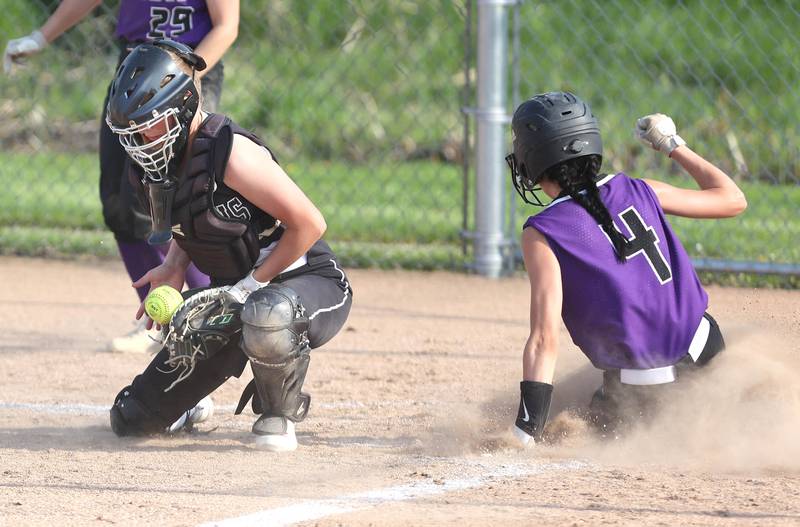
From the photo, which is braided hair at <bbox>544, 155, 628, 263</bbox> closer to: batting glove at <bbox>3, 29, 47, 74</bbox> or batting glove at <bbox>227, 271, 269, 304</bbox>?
batting glove at <bbox>227, 271, 269, 304</bbox>

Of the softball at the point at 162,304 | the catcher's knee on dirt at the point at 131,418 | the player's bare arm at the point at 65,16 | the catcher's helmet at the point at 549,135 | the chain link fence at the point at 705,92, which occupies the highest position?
the catcher's helmet at the point at 549,135

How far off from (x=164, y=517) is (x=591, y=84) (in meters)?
7.86

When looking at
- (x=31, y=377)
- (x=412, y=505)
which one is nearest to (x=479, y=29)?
(x=31, y=377)

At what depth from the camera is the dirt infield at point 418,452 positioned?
3.23 metres

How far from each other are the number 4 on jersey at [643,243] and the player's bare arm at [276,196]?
943mm

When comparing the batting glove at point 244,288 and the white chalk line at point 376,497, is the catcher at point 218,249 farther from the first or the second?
the white chalk line at point 376,497

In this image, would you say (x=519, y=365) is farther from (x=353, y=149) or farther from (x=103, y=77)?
(x=103, y=77)

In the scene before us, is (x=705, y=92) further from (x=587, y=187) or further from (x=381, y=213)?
(x=587, y=187)

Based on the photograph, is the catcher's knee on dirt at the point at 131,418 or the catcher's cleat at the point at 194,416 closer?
the catcher's knee on dirt at the point at 131,418

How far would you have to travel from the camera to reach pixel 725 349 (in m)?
3.91

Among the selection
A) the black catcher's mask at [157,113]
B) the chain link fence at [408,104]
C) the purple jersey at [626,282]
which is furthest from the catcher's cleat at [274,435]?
the chain link fence at [408,104]

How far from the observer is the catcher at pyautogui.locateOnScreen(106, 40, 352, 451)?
374 centimetres

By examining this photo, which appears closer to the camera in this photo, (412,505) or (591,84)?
(412,505)

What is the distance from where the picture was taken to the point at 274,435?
3.90 meters
